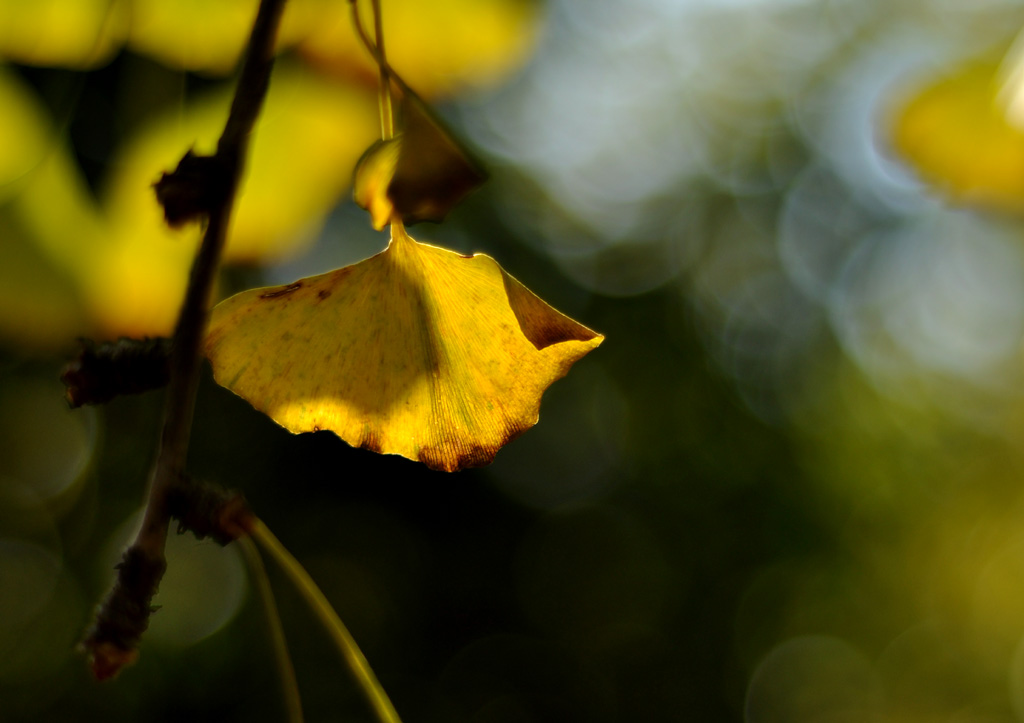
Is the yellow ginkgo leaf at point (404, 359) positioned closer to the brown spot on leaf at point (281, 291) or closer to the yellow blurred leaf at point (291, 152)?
the brown spot on leaf at point (281, 291)

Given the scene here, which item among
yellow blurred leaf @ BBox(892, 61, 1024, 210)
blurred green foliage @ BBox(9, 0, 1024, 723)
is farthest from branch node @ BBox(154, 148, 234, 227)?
blurred green foliage @ BBox(9, 0, 1024, 723)

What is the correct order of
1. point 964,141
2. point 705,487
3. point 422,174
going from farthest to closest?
point 705,487
point 964,141
point 422,174

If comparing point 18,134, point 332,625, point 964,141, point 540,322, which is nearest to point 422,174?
point 540,322

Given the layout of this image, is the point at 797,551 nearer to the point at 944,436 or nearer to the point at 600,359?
the point at 944,436

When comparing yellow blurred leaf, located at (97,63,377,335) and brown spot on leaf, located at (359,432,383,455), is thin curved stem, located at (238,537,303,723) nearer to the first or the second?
brown spot on leaf, located at (359,432,383,455)

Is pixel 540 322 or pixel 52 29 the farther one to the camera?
pixel 52 29

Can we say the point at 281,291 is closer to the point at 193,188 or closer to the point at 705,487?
the point at 193,188
